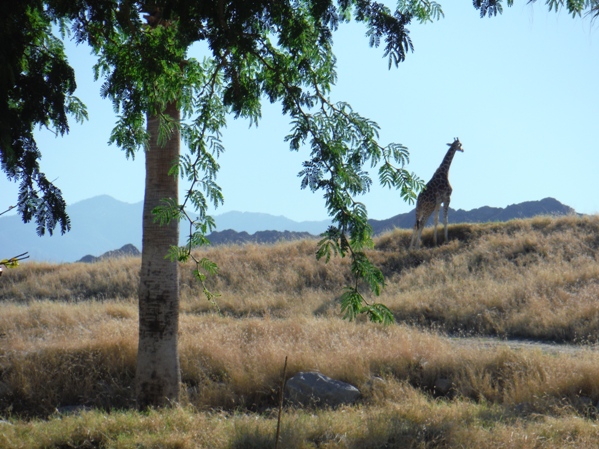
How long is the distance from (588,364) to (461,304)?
571cm

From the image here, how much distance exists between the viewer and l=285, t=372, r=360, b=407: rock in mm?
9062

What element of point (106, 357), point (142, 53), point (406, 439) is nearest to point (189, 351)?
point (106, 357)

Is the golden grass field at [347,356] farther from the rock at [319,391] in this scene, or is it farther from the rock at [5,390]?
the rock at [319,391]

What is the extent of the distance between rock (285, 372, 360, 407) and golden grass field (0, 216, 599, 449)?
0.30 metres

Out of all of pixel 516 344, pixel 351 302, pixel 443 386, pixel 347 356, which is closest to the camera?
pixel 351 302

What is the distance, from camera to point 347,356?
1034 centimetres

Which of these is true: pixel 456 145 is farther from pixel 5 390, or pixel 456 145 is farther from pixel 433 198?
pixel 5 390

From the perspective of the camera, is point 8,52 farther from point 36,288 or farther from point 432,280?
point 36,288

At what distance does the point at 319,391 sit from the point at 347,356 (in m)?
1.28

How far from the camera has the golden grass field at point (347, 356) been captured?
700 centimetres

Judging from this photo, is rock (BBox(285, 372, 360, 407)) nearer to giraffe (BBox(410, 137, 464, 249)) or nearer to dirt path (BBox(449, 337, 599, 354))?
dirt path (BBox(449, 337, 599, 354))

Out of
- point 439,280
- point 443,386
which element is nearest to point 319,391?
point 443,386

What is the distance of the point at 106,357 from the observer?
11.0 metres

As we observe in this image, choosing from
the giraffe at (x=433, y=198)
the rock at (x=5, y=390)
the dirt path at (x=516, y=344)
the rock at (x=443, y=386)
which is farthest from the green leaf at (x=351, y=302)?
the giraffe at (x=433, y=198)
